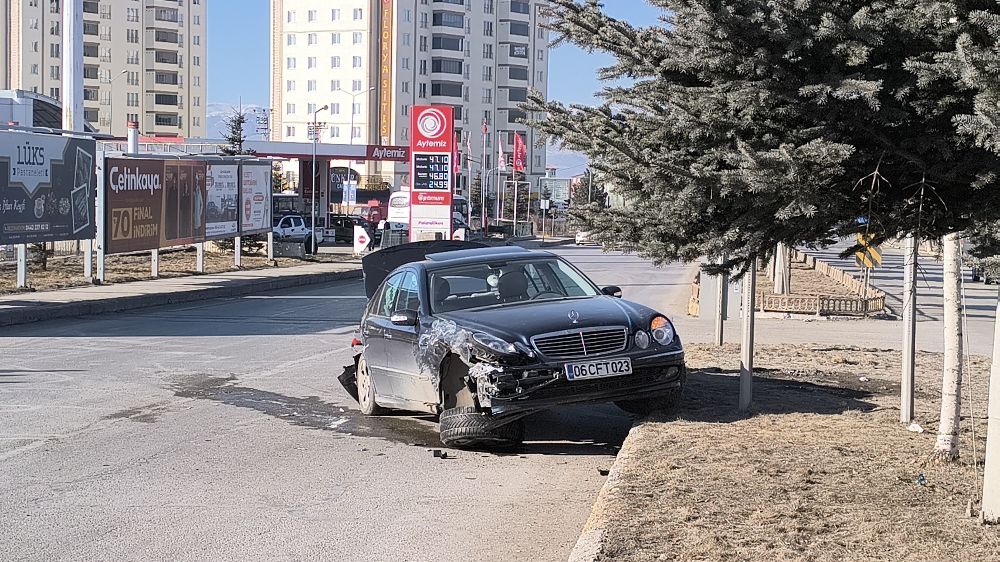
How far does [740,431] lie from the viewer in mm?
8469

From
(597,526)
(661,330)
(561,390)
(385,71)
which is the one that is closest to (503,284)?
(661,330)

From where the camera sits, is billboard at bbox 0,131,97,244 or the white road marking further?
the white road marking

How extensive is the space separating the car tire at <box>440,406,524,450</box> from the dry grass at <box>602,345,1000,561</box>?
3.45ft

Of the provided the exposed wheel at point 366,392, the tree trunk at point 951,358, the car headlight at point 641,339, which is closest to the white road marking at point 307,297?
the exposed wheel at point 366,392

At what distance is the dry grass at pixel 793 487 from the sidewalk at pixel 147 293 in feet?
46.4

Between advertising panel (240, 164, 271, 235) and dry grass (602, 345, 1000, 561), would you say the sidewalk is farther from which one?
dry grass (602, 345, 1000, 561)

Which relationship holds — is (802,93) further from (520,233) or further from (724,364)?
(520,233)

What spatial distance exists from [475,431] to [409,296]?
1997 millimetres

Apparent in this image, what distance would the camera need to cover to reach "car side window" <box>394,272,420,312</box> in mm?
10217

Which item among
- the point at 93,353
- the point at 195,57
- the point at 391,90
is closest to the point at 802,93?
the point at 93,353

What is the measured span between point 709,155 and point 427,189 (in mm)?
27100

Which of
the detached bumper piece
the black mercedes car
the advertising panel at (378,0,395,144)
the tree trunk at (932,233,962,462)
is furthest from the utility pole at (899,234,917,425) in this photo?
the advertising panel at (378,0,395,144)

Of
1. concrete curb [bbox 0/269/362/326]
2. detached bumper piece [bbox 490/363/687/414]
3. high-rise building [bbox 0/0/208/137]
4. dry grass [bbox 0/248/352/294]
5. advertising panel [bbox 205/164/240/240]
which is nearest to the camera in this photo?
detached bumper piece [bbox 490/363/687/414]

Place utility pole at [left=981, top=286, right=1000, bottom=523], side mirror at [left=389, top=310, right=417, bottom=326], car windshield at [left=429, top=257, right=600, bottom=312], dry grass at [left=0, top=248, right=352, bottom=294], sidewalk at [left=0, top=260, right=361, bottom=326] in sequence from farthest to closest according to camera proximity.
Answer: dry grass at [left=0, top=248, right=352, bottom=294]
sidewalk at [left=0, top=260, right=361, bottom=326]
car windshield at [left=429, top=257, right=600, bottom=312]
side mirror at [left=389, top=310, right=417, bottom=326]
utility pole at [left=981, top=286, right=1000, bottom=523]
